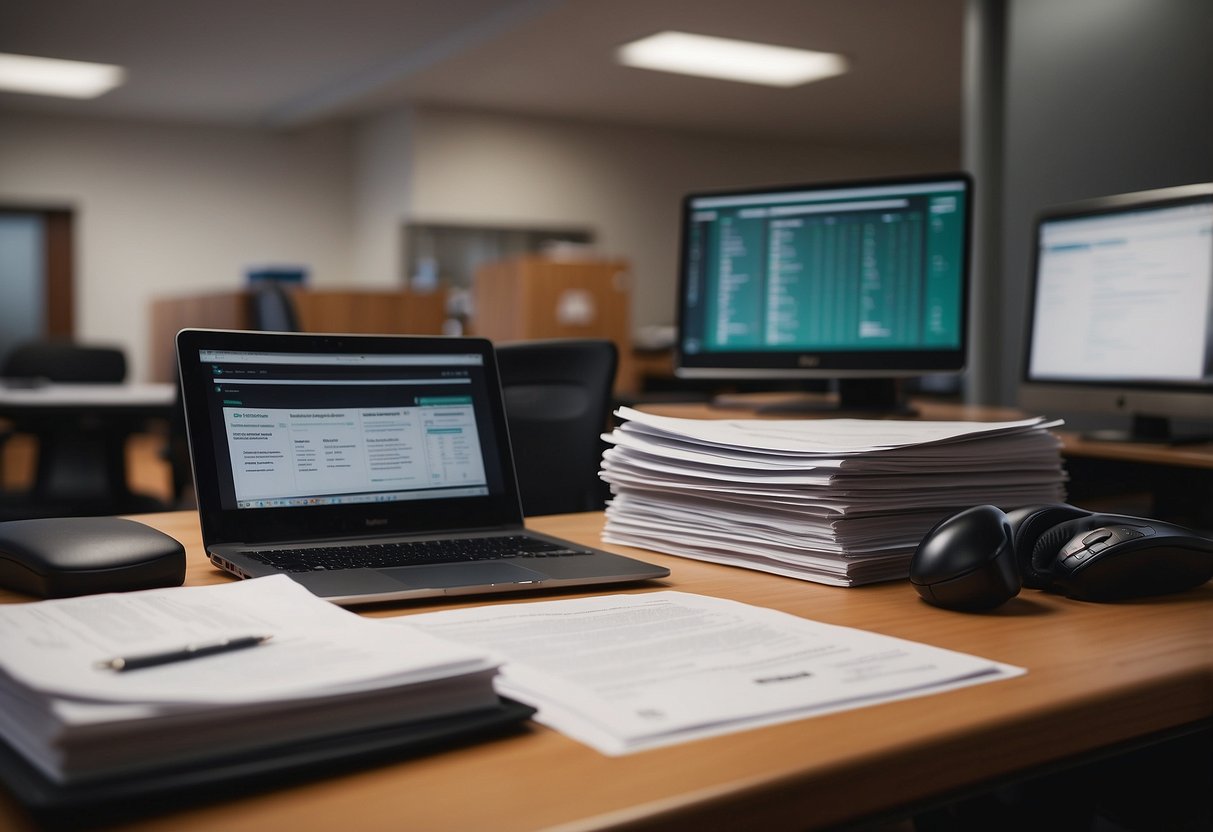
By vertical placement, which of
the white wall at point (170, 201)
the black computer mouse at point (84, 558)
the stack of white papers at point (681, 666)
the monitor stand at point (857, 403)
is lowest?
the stack of white papers at point (681, 666)

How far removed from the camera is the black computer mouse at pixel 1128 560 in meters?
0.84

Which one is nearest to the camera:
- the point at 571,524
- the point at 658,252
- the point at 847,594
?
the point at 847,594

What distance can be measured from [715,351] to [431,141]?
21.7 ft

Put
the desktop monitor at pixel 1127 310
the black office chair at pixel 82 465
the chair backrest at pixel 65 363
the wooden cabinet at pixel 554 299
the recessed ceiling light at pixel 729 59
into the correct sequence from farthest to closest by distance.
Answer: the recessed ceiling light at pixel 729 59 → the wooden cabinet at pixel 554 299 → the chair backrest at pixel 65 363 → the black office chair at pixel 82 465 → the desktop monitor at pixel 1127 310

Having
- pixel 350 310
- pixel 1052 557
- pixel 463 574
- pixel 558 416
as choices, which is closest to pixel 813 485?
pixel 1052 557

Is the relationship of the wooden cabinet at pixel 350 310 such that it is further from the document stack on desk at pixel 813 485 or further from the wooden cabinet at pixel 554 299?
the document stack on desk at pixel 813 485

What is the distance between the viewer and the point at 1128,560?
84 cm

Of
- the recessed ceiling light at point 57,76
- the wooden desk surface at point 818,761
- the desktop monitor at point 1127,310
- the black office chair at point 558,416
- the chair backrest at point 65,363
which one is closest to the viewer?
the wooden desk surface at point 818,761

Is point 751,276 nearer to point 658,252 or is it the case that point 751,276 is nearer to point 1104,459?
point 1104,459

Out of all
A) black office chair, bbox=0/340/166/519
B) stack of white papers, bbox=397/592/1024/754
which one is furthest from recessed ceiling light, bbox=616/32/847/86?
stack of white papers, bbox=397/592/1024/754

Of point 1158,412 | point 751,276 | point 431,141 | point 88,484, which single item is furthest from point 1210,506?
point 431,141

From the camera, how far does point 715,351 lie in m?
2.27

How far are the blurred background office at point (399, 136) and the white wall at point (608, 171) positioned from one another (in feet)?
0.06

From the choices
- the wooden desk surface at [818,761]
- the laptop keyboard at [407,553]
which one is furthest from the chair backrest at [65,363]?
the wooden desk surface at [818,761]
